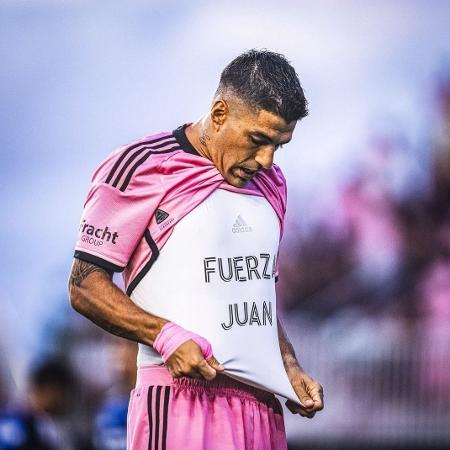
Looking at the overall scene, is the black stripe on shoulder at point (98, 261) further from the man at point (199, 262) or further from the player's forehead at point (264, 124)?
the player's forehead at point (264, 124)

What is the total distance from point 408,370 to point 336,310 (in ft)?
3.05

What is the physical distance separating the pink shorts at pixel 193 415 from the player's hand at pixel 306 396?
0.20m

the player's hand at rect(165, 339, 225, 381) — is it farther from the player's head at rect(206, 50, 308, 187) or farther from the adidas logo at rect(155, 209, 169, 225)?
the player's head at rect(206, 50, 308, 187)

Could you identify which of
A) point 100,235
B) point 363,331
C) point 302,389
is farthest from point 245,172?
point 363,331

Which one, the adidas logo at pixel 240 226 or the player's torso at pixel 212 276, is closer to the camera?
the player's torso at pixel 212 276

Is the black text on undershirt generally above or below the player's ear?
below

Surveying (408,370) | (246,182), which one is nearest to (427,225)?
(408,370)

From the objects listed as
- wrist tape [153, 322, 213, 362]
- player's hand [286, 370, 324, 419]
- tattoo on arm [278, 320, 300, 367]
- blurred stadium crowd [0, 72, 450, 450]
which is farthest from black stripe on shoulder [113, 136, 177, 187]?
blurred stadium crowd [0, 72, 450, 450]

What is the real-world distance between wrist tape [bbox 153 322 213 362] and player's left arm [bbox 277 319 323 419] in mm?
557

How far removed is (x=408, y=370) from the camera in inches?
415

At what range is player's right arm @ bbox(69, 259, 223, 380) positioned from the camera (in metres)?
4.46

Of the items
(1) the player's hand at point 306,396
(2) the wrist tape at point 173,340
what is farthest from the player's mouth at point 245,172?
(1) the player's hand at point 306,396

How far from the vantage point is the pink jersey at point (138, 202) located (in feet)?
15.0

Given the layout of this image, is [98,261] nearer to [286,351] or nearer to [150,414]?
[150,414]
